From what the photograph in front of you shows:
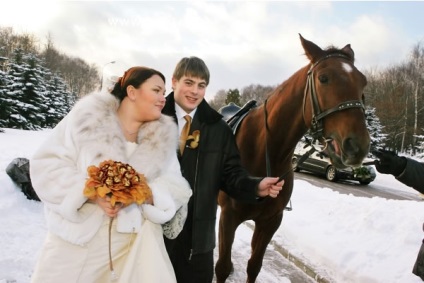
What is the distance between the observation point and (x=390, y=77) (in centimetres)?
3972

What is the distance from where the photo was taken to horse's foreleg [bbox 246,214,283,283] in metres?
3.40

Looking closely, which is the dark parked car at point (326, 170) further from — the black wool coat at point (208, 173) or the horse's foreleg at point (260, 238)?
the black wool coat at point (208, 173)

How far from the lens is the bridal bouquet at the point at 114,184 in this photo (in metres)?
1.64

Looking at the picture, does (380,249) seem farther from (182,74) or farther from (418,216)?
(182,74)

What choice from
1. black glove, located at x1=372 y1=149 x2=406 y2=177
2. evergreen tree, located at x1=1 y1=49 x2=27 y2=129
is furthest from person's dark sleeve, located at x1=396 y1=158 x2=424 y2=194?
evergreen tree, located at x1=1 y1=49 x2=27 y2=129

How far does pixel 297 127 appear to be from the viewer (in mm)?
2826

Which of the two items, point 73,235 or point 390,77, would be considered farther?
point 390,77

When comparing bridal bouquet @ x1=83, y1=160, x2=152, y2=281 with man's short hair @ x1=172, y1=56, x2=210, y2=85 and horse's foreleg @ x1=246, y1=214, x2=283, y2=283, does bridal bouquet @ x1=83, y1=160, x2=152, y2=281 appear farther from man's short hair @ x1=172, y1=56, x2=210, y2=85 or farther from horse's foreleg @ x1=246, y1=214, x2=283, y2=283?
horse's foreleg @ x1=246, y1=214, x2=283, y2=283

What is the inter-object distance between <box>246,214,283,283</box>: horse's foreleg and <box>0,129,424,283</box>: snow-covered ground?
0.72 m

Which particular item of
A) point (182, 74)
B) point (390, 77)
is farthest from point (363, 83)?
point (390, 77)

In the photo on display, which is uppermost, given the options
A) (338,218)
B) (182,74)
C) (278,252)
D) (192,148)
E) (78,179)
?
(182,74)

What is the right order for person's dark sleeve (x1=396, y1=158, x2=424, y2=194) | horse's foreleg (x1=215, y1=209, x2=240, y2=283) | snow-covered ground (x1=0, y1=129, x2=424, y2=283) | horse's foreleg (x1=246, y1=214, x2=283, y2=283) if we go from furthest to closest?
1. snow-covered ground (x1=0, y1=129, x2=424, y2=283)
2. horse's foreleg (x1=246, y1=214, x2=283, y2=283)
3. horse's foreleg (x1=215, y1=209, x2=240, y2=283)
4. person's dark sleeve (x1=396, y1=158, x2=424, y2=194)

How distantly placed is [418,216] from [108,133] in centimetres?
600

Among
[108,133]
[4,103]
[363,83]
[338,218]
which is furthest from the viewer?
[4,103]
